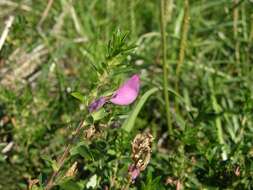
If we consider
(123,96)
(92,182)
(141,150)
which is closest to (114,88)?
(123,96)

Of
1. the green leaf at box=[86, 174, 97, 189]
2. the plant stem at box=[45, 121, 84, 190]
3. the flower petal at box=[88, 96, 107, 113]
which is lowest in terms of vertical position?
the green leaf at box=[86, 174, 97, 189]

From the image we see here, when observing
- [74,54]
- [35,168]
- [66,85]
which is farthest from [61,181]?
[74,54]

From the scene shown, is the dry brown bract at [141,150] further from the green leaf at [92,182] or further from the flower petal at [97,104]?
the green leaf at [92,182]

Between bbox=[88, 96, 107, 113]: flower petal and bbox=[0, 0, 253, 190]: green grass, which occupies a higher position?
bbox=[88, 96, 107, 113]: flower petal

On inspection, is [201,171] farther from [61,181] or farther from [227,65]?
[227,65]

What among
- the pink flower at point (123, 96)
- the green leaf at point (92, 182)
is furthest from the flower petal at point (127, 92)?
the green leaf at point (92, 182)

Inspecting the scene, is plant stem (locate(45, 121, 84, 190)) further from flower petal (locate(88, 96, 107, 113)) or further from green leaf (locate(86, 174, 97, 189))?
green leaf (locate(86, 174, 97, 189))

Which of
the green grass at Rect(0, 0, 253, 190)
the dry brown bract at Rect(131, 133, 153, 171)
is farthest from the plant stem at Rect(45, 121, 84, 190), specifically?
the dry brown bract at Rect(131, 133, 153, 171)
